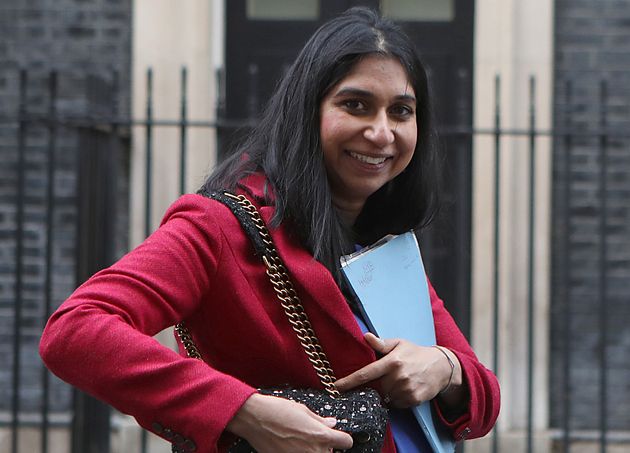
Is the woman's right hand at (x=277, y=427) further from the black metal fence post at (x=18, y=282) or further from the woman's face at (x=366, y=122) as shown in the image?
the black metal fence post at (x=18, y=282)

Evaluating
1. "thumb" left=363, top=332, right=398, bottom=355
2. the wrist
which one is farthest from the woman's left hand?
the wrist

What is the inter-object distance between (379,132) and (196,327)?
1.53 ft

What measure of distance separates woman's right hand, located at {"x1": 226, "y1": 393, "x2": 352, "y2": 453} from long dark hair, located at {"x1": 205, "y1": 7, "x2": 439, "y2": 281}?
32 cm

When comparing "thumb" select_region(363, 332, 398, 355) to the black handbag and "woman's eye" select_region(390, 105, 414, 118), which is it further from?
"woman's eye" select_region(390, 105, 414, 118)

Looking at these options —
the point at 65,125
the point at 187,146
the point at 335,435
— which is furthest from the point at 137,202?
the point at 335,435

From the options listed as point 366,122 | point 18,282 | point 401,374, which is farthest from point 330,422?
point 18,282

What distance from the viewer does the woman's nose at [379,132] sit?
6.98ft

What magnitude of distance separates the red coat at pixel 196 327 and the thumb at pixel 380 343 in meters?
0.02

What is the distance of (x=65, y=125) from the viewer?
5129mm

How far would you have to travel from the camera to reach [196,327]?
204 centimetres

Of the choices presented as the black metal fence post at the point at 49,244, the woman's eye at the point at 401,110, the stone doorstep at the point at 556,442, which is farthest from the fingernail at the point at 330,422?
the stone doorstep at the point at 556,442

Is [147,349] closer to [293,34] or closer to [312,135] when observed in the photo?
[312,135]

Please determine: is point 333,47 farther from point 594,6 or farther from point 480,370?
point 594,6

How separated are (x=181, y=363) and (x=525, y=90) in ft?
14.0
